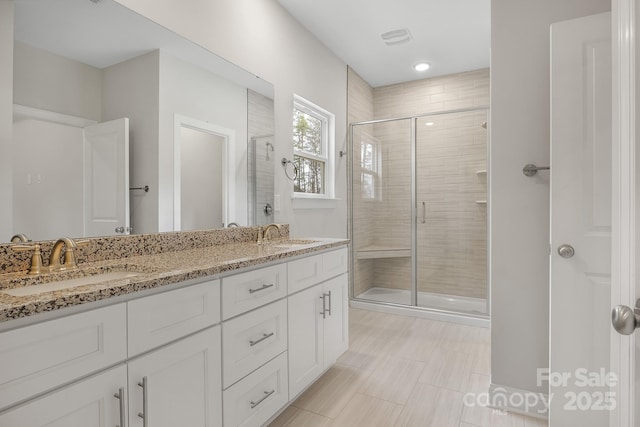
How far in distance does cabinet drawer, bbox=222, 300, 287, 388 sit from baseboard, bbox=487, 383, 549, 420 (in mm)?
1245

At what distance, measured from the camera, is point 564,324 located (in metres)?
1.59

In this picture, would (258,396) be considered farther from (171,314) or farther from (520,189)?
(520,189)

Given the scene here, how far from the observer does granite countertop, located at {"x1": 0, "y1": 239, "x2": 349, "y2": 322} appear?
0.81m

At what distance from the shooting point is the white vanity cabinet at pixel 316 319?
1.83 metres

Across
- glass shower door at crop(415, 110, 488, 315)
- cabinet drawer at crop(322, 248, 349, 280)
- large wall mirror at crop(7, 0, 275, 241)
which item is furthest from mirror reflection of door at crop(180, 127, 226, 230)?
glass shower door at crop(415, 110, 488, 315)

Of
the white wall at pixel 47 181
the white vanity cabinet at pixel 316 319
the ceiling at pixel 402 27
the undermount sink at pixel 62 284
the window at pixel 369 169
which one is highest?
the ceiling at pixel 402 27

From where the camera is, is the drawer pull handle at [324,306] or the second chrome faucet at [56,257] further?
the drawer pull handle at [324,306]

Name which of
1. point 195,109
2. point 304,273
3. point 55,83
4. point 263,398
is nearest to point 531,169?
point 304,273

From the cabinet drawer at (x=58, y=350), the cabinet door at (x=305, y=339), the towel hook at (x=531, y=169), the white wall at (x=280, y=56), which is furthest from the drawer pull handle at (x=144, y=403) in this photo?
the towel hook at (x=531, y=169)

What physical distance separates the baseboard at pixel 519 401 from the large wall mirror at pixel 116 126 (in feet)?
6.09

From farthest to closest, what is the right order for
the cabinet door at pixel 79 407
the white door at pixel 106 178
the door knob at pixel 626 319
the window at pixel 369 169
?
the window at pixel 369 169 → the white door at pixel 106 178 → the cabinet door at pixel 79 407 → the door knob at pixel 626 319

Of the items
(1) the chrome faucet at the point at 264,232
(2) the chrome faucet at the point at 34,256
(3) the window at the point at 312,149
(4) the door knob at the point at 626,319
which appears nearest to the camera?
(4) the door knob at the point at 626,319

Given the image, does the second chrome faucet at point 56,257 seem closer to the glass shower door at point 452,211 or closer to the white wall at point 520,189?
the white wall at point 520,189

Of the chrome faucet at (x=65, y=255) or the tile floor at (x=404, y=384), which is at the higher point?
the chrome faucet at (x=65, y=255)
